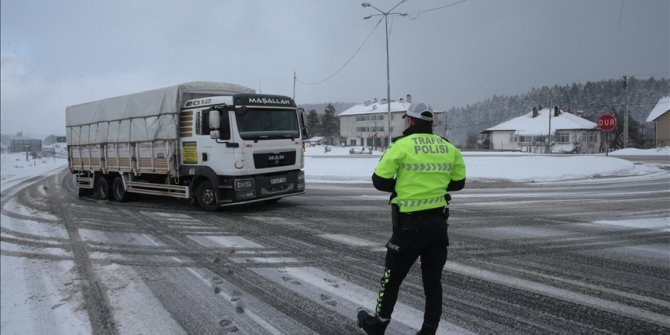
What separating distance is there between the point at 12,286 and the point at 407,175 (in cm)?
481

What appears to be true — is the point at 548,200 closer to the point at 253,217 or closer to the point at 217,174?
the point at 253,217

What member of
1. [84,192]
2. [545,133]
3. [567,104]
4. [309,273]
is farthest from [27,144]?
[567,104]

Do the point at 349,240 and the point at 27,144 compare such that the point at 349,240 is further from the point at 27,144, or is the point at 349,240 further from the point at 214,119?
the point at 27,144

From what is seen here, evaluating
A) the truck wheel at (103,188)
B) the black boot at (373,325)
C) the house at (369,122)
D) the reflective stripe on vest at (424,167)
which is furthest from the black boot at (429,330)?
the house at (369,122)

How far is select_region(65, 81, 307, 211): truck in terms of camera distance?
974cm

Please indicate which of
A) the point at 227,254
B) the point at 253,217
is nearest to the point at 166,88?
the point at 253,217

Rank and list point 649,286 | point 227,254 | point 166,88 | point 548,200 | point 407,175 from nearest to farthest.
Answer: point 407,175
point 649,286
point 227,254
point 166,88
point 548,200

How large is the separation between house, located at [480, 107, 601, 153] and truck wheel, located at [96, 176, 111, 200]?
61.8 m

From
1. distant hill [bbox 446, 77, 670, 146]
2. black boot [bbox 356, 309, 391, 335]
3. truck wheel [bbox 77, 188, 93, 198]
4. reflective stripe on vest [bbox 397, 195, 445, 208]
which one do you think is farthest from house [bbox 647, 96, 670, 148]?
black boot [bbox 356, 309, 391, 335]

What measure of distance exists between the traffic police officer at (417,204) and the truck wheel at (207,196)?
743 centimetres

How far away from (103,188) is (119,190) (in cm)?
102

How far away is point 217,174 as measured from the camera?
9906 millimetres

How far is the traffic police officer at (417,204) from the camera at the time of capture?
3.23m

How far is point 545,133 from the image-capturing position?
71000 mm
